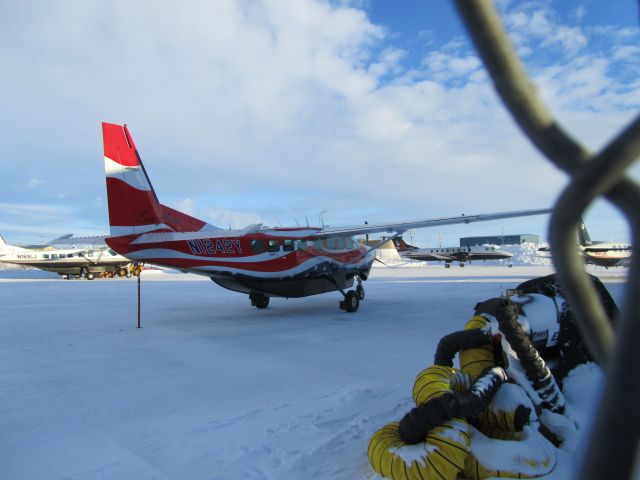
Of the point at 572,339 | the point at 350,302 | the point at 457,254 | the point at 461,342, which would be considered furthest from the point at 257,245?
the point at 457,254

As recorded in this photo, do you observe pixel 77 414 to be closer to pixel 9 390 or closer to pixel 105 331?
pixel 9 390

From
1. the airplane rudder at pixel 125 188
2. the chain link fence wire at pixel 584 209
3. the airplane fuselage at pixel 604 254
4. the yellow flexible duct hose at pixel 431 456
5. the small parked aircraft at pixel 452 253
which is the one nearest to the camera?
the chain link fence wire at pixel 584 209

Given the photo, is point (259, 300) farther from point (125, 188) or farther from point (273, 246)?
point (125, 188)

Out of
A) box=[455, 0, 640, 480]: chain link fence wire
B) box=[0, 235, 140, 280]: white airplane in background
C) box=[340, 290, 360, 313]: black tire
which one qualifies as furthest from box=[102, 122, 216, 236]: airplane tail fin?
box=[0, 235, 140, 280]: white airplane in background

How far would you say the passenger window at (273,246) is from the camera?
Result: 10648 millimetres

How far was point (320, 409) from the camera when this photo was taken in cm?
402

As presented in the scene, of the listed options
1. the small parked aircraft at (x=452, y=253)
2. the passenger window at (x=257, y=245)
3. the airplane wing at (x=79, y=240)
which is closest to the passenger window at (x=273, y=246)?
the passenger window at (x=257, y=245)

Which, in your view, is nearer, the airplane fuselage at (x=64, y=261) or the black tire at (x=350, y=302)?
the black tire at (x=350, y=302)

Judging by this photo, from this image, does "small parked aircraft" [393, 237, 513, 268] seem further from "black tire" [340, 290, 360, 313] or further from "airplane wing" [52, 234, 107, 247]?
"airplane wing" [52, 234, 107, 247]

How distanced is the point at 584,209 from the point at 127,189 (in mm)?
10567

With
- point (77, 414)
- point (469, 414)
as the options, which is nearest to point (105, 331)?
point (77, 414)

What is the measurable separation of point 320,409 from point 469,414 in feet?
5.47

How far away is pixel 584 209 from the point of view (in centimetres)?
58

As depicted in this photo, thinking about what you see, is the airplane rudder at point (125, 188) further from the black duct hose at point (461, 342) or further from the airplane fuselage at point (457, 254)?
the airplane fuselage at point (457, 254)
